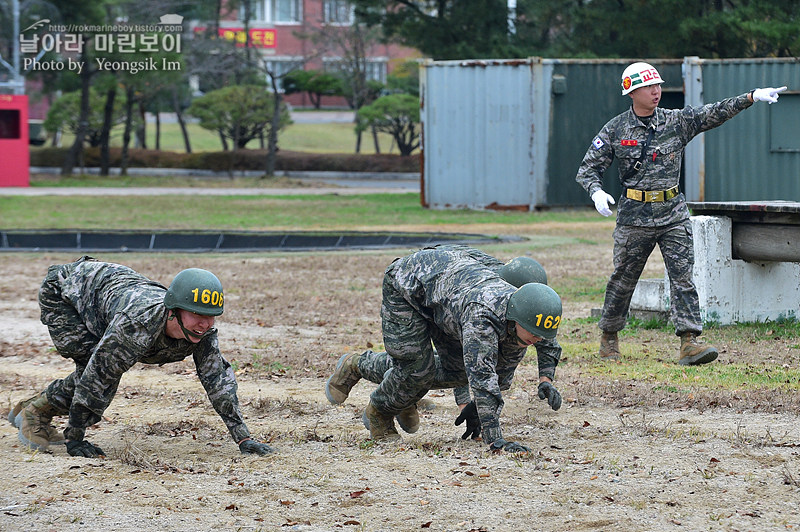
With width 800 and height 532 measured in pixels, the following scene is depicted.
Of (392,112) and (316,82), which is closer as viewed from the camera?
(392,112)

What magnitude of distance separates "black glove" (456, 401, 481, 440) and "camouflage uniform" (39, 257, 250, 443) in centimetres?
121

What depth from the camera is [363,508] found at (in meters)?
5.16

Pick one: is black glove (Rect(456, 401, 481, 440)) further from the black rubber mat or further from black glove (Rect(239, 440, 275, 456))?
the black rubber mat

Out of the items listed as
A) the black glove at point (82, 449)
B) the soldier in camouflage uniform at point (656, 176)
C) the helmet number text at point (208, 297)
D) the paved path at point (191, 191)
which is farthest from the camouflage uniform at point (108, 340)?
the paved path at point (191, 191)

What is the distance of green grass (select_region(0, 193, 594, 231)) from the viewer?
22.2 meters

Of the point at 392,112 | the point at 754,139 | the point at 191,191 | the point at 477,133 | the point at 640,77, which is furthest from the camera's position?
the point at 392,112

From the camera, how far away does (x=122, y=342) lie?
5926 mm

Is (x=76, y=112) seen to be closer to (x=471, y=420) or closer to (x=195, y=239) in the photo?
(x=195, y=239)

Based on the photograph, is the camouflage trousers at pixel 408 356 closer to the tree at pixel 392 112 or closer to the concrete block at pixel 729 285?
the concrete block at pixel 729 285

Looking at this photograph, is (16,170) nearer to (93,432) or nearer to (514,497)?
(93,432)

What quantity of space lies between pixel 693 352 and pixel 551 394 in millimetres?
2327

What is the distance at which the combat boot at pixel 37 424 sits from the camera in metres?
6.54

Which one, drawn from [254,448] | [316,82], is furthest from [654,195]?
[316,82]

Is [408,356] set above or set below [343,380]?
above
